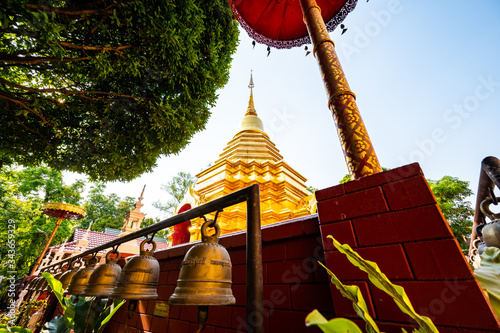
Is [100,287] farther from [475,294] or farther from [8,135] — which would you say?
[8,135]

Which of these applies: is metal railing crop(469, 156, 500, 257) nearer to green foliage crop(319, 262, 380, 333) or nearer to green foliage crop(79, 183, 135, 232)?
green foliage crop(319, 262, 380, 333)

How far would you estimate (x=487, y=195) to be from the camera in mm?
2010

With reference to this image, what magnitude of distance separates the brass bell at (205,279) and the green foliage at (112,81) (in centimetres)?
364

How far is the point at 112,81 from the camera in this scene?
4.64 m

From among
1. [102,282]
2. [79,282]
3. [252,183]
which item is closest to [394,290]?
[102,282]

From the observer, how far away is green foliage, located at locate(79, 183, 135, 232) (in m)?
30.0

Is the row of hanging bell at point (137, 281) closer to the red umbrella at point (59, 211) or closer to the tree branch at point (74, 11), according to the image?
the tree branch at point (74, 11)

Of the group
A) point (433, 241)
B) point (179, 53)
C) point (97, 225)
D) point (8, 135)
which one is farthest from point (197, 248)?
point (97, 225)

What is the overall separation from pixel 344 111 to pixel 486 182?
5.30 ft

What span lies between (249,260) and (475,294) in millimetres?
888

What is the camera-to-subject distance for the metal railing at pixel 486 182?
1.66 metres

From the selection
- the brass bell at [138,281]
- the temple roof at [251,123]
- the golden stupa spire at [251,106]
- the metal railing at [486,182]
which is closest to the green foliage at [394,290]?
the brass bell at [138,281]

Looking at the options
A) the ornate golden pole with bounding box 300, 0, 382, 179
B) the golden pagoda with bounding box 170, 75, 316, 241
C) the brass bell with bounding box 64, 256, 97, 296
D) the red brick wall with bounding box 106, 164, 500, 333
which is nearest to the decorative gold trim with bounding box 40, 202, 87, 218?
the golden pagoda with bounding box 170, 75, 316, 241

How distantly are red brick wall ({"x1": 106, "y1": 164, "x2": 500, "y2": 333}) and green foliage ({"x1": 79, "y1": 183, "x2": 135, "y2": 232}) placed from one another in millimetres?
34902
